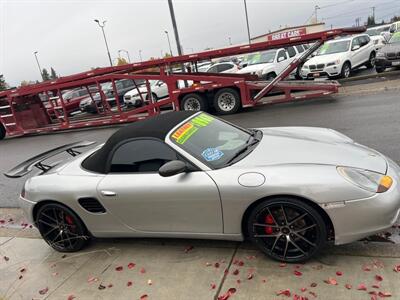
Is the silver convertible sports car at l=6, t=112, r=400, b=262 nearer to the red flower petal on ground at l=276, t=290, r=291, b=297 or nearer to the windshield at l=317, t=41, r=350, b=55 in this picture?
the red flower petal on ground at l=276, t=290, r=291, b=297

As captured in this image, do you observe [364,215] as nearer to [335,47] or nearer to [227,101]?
[227,101]

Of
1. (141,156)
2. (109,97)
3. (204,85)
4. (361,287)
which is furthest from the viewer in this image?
(109,97)

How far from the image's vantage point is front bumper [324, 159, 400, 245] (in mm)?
2922

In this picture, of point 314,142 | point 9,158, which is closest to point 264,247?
point 314,142

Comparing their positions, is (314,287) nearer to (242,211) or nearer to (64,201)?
(242,211)

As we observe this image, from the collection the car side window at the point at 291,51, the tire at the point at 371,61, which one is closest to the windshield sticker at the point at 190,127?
the car side window at the point at 291,51

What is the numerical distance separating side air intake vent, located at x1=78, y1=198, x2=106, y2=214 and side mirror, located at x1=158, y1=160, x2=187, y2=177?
0.95m

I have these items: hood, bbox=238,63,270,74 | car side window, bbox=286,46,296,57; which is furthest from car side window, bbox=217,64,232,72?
car side window, bbox=286,46,296,57

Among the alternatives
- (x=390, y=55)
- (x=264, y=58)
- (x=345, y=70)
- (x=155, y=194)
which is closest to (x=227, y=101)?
(x=264, y=58)

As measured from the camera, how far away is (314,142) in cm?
378

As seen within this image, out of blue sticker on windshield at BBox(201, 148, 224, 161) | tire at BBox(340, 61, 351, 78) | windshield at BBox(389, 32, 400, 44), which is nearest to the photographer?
blue sticker on windshield at BBox(201, 148, 224, 161)

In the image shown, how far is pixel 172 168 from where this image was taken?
3287 mm

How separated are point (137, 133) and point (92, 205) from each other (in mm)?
912

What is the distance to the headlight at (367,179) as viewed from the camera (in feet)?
9.80
